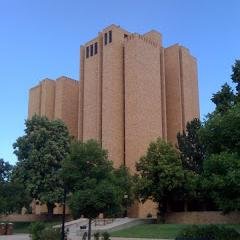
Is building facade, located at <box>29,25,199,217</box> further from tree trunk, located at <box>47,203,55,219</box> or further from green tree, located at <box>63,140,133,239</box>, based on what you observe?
green tree, located at <box>63,140,133,239</box>

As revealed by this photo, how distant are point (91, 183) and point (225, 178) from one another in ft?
38.9

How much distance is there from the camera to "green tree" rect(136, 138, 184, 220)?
4556cm

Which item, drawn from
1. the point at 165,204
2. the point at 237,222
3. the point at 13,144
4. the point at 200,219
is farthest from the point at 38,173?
the point at 237,222

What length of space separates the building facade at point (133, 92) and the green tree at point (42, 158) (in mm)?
13515

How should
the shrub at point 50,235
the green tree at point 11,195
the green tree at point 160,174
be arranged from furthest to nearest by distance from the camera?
the green tree at point 160,174 < the green tree at point 11,195 < the shrub at point 50,235

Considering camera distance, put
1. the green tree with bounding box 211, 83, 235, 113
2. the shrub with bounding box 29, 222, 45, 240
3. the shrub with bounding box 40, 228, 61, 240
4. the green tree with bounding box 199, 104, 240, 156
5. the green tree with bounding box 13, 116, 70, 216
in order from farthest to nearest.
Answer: the green tree with bounding box 13, 116, 70, 216 → the green tree with bounding box 211, 83, 235, 113 → the shrub with bounding box 29, 222, 45, 240 → the shrub with bounding box 40, 228, 61, 240 → the green tree with bounding box 199, 104, 240, 156

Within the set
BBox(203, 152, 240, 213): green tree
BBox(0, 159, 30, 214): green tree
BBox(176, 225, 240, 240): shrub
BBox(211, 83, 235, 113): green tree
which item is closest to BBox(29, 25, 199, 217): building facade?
BBox(0, 159, 30, 214): green tree

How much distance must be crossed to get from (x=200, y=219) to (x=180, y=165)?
6014 mm

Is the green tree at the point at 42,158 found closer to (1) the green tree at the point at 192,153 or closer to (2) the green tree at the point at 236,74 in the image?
(1) the green tree at the point at 192,153

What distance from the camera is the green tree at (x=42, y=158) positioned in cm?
5056

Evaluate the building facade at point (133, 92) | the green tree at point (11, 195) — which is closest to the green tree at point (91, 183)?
the green tree at point (11, 195)

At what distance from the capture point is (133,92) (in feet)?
223

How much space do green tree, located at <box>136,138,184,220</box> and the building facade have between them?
52.8 feet

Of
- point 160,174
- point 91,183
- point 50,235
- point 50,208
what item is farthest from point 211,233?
point 50,208
